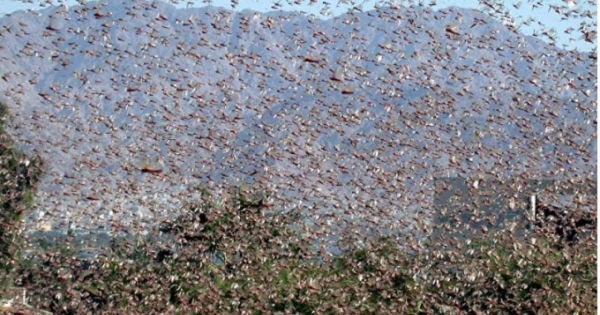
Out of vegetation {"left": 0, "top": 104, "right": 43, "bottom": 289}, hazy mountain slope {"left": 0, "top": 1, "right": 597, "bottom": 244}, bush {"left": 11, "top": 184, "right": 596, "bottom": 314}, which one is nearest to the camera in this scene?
hazy mountain slope {"left": 0, "top": 1, "right": 597, "bottom": 244}

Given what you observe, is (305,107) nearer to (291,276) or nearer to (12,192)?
(291,276)

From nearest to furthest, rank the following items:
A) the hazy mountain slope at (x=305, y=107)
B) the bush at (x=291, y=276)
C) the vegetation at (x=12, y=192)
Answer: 1. the hazy mountain slope at (x=305, y=107)
2. the bush at (x=291, y=276)
3. the vegetation at (x=12, y=192)

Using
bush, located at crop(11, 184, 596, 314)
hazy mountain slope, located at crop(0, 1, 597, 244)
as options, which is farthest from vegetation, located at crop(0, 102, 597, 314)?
hazy mountain slope, located at crop(0, 1, 597, 244)

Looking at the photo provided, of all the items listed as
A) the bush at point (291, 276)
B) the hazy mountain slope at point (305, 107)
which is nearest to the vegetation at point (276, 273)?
the bush at point (291, 276)

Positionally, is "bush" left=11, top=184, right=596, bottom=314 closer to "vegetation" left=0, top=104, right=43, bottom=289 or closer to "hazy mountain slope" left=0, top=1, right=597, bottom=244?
"vegetation" left=0, top=104, right=43, bottom=289

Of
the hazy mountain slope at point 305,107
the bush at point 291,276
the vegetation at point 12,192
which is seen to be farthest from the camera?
the vegetation at point 12,192

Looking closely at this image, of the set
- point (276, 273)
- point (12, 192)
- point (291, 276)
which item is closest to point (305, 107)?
point (291, 276)

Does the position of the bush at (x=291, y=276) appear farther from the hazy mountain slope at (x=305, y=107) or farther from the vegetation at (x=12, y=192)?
the hazy mountain slope at (x=305, y=107)

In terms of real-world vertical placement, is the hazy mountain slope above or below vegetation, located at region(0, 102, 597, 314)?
above

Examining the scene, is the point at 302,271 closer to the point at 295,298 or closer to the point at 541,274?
the point at 295,298
